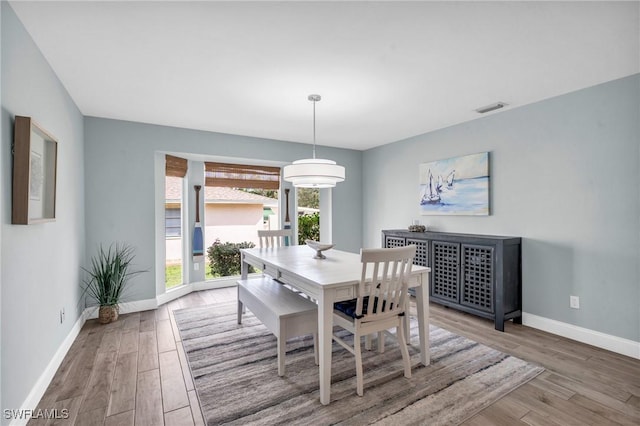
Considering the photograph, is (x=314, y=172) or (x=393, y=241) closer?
(x=314, y=172)

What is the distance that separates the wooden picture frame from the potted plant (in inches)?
55.2

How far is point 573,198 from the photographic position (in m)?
2.88

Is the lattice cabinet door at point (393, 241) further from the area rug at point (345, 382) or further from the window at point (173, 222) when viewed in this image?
the window at point (173, 222)

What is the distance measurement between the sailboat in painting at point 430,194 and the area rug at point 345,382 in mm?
1799

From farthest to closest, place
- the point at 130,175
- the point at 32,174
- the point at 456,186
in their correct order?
the point at 456,186 → the point at 130,175 → the point at 32,174

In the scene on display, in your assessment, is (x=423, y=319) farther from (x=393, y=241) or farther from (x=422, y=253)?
(x=393, y=241)

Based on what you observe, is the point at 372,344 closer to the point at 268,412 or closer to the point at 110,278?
the point at 268,412

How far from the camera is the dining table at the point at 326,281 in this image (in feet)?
6.49

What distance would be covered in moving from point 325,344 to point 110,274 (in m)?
2.72

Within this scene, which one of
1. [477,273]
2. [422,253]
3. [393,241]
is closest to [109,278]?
[393,241]

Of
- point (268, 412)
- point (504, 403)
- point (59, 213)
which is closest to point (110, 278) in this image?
point (59, 213)

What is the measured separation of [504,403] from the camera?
1.94 metres

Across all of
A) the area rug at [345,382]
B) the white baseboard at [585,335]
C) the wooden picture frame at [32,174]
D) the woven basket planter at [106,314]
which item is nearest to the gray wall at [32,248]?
the wooden picture frame at [32,174]

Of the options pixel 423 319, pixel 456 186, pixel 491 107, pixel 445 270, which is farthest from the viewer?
pixel 456 186
